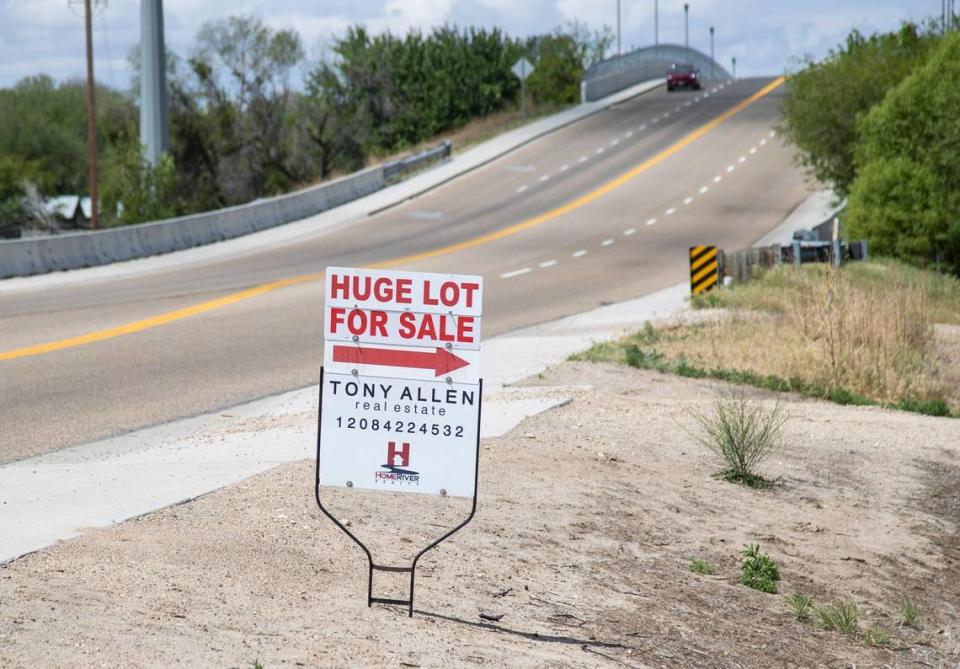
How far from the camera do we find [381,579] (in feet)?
24.2

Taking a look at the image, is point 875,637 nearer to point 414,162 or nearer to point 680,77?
point 414,162

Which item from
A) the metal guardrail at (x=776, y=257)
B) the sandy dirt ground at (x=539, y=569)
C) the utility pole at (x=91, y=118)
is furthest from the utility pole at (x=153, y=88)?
the sandy dirt ground at (x=539, y=569)

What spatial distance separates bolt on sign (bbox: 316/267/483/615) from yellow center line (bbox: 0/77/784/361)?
433 inches

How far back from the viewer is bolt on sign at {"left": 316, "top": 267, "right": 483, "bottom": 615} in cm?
656

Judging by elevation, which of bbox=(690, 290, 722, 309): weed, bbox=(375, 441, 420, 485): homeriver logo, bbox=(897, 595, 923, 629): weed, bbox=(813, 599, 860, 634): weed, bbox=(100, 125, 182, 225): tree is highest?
bbox=(100, 125, 182, 225): tree

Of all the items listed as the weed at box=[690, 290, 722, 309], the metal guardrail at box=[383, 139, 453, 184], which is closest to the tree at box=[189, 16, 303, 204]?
the metal guardrail at box=[383, 139, 453, 184]

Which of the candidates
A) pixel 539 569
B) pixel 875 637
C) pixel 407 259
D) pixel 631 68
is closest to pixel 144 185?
pixel 407 259

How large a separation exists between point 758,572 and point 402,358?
3.15m

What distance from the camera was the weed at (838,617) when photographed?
8094 mm

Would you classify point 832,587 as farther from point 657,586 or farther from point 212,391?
point 212,391

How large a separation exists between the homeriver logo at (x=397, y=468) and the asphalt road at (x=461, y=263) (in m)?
5.31

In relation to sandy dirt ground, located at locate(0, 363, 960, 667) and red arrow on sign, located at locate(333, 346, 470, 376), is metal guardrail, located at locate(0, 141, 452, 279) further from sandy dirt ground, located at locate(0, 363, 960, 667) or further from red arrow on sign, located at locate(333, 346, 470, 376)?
red arrow on sign, located at locate(333, 346, 470, 376)

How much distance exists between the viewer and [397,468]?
6672mm

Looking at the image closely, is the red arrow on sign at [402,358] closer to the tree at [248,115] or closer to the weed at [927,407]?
the weed at [927,407]
